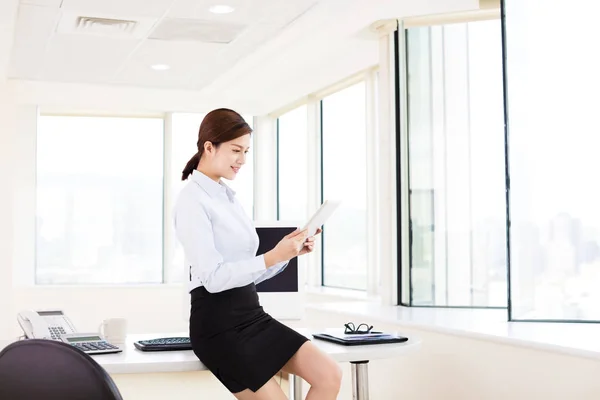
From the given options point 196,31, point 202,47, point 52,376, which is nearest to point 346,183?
point 202,47

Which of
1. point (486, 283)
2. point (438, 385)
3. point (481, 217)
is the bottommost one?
point (438, 385)

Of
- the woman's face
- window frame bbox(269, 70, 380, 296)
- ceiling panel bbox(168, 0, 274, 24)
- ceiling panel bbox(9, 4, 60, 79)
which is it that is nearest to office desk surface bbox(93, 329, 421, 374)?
the woman's face

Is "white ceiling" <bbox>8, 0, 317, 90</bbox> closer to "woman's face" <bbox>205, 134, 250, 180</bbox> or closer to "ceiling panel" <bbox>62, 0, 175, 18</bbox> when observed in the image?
"ceiling panel" <bbox>62, 0, 175, 18</bbox>

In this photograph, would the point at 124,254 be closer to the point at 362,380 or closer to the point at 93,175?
the point at 93,175

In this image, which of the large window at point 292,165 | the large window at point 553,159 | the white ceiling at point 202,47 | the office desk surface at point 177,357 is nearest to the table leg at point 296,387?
Result: the office desk surface at point 177,357

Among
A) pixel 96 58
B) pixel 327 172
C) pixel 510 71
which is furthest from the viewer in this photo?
pixel 327 172

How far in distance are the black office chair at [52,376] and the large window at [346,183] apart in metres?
4.63

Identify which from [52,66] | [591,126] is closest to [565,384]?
[591,126]

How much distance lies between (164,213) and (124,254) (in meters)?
0.57

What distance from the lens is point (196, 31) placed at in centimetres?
518

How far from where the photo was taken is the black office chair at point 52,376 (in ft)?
5.05

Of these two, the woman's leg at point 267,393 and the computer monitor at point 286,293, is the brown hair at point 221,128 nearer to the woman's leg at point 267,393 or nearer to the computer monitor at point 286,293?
the woman's leg at point 267,393

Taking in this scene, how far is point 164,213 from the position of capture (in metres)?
7.75

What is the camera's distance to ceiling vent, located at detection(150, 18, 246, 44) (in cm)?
498
